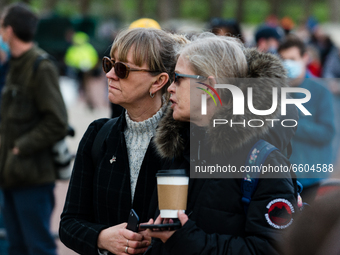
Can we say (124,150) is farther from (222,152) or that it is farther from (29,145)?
(29,145)

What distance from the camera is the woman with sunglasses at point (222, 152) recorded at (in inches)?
65.6

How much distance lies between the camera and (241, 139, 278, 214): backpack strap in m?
1.70

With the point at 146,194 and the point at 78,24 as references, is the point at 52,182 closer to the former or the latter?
the point at 146,194

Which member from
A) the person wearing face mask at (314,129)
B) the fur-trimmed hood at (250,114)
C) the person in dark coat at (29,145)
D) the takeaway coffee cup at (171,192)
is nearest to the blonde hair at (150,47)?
the fur-trimmed hood at (250,114)

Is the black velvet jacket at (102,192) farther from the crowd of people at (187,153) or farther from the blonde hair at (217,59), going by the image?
the blonde hair at (217,59)

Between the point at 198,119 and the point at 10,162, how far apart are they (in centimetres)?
228

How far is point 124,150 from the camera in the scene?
86.3 inches

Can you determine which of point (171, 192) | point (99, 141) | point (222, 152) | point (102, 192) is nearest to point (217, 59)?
point (222, 152)

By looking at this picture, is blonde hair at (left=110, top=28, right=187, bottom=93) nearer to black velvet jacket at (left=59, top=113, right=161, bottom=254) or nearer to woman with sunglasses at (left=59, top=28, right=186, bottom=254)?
woman with sunglasses at (left=59, top=28, right=186, bottom=254)

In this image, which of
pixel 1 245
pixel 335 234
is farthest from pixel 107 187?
pixel 1 245

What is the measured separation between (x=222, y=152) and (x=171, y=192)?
279 mm

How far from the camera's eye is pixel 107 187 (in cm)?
217

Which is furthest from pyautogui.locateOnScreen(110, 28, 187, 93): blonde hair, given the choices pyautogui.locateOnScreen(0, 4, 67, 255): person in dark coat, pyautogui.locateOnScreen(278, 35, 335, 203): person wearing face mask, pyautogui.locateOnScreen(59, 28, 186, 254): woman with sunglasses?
pyautogui.locateOnScreen(278, 35, 335, 203): person wearing face mask

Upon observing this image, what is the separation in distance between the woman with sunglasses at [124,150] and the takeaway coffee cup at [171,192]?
0.43 m
